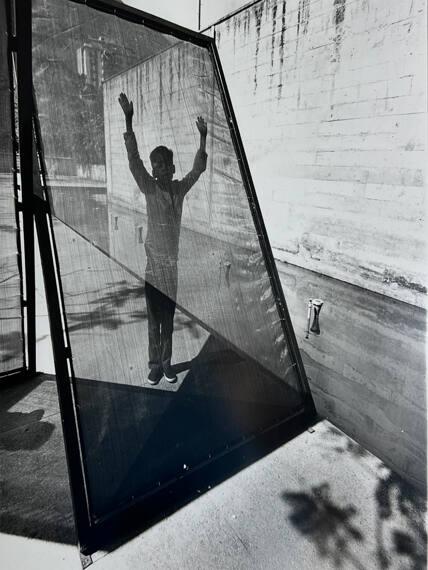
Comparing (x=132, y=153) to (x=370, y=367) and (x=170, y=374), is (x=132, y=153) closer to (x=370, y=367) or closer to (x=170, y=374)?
(x=170, y=374)

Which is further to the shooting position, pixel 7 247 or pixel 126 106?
pixel 7 247

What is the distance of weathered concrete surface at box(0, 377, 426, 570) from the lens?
156cm

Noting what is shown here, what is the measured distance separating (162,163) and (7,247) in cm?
129

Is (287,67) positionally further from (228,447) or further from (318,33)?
(228,447)

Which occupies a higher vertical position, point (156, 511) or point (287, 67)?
point (287, 67)

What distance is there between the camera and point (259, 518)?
1.75m

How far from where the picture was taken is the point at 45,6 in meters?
1.75

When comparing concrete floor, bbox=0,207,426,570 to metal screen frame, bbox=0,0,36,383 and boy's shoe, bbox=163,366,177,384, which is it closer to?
metal screen frame, bbox=0,0,36,383

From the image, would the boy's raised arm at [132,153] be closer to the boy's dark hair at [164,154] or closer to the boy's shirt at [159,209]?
the boy's shirt at [159,209]

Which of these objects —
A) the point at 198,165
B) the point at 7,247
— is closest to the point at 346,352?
the point at 198,165

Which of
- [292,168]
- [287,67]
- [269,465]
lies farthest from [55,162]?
[287,67]

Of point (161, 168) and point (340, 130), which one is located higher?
Answer: point (340, 130)

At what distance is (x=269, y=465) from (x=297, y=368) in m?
0.65

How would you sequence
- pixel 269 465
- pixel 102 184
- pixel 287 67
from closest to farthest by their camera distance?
pixel 102 184
pixel 269 465
pixel 287 67
